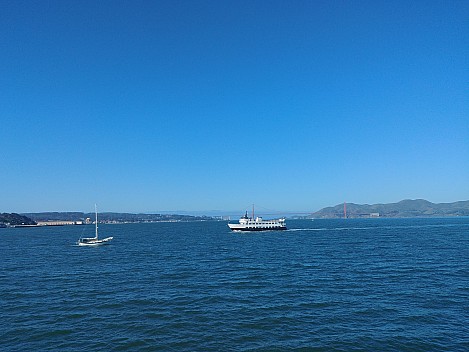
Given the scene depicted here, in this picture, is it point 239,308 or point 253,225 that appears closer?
point 239,308

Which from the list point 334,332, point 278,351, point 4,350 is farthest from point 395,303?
point 4,350

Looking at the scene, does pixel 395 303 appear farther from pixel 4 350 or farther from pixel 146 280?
pixel 4 350

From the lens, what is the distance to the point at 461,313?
91.6ft

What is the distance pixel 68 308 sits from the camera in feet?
101

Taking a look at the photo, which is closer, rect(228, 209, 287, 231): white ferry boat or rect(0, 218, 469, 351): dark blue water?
rect(0, 218, 469, 351): dark blue water

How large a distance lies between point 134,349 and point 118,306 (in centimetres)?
1038

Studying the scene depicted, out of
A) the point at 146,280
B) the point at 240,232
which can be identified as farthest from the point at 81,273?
the point at 240,232

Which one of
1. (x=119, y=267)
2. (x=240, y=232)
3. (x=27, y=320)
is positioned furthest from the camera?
(x=240, y=232)

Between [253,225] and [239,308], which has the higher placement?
[253,225]

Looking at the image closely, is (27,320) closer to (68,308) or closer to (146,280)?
(68,308)

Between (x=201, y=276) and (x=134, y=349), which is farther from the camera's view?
(x=201, y=276)

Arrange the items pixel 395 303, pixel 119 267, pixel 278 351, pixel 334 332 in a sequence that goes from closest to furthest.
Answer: pixel 278 351
pixel 334 332
pixel 395 303
pixel 119 267

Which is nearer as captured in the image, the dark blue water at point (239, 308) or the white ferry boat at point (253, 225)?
the dark blue water at point (239, 308)

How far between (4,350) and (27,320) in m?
6.41
